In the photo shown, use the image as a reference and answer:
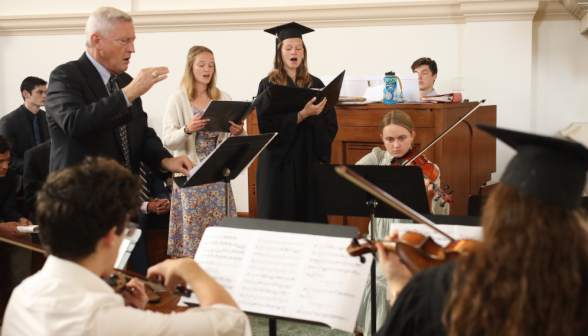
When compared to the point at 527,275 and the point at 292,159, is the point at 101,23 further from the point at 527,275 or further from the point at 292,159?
the point at 527,275

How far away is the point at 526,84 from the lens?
192 inches

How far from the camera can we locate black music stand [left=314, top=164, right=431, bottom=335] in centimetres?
226

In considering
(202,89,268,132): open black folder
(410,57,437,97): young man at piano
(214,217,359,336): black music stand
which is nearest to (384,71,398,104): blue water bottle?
(202,89,268,132): open black folder

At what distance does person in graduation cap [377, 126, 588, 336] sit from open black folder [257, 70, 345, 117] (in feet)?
6.66

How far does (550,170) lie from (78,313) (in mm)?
898

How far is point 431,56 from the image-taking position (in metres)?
5.14

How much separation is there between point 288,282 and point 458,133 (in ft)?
8.04

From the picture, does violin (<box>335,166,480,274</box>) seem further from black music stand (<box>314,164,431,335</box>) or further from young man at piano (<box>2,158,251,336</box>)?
black music stand (<box>314,164,431,335</box>)

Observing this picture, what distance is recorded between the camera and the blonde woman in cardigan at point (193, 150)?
369 centimetres

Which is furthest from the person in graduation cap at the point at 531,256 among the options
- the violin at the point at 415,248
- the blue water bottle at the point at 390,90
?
the blue water bottle at the point at 390,90

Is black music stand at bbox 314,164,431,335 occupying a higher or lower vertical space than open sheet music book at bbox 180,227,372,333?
higher

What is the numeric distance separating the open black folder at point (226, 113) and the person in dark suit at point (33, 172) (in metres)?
0.98

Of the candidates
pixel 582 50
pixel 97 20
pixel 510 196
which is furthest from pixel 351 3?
pixel 510 196

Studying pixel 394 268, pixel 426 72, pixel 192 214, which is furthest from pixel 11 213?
pixel 426 72
